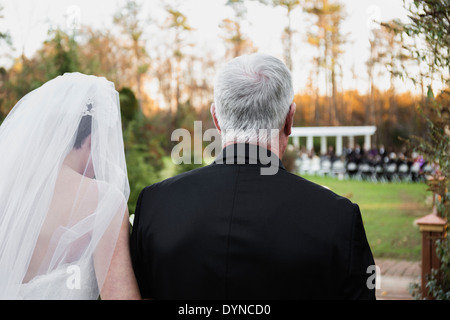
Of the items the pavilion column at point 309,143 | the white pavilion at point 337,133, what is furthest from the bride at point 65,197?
the pavilion column at point 309,143

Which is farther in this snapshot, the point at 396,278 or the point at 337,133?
the point at 337,133

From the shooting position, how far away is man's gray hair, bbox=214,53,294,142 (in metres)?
1.72

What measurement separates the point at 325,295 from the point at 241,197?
0.43m

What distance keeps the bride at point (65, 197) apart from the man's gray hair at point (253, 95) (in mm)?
674

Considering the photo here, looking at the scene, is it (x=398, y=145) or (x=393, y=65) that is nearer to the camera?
(x=393, y=65)

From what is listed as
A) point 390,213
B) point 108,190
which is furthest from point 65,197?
point 390,213

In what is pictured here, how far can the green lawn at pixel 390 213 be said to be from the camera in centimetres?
924

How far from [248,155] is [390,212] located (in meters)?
12.6

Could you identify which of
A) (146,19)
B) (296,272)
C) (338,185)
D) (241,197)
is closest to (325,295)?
(296,272)

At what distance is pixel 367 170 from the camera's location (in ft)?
75.9

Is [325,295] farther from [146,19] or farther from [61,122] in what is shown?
[146,19]

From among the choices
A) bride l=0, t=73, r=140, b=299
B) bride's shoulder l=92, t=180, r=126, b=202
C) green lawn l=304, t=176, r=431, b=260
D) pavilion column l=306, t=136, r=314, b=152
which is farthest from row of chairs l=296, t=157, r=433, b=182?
bride's shoulder l=92, t=180, r=126, b=202

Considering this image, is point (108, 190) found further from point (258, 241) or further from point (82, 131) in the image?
point (258, 241)

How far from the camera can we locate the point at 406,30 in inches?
149
